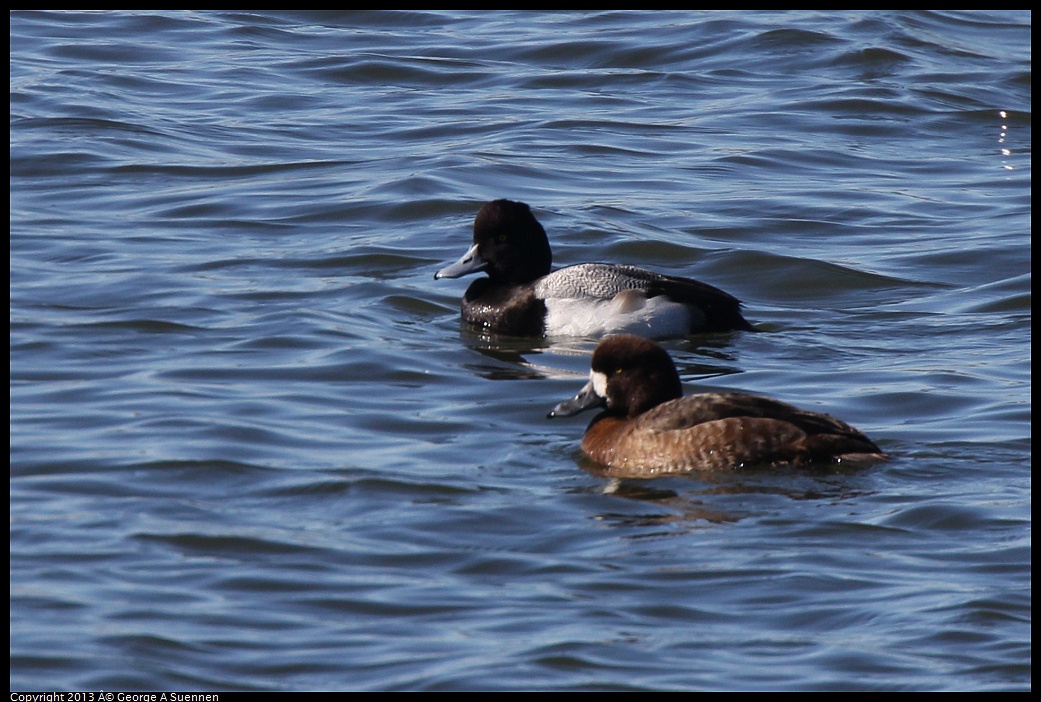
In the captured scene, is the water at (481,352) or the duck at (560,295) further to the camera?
the duck at (560,295)

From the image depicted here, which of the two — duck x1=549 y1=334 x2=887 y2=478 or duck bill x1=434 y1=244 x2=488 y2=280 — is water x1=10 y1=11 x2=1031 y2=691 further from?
duck bill x1=434 y1=244 x2=488 y2=280

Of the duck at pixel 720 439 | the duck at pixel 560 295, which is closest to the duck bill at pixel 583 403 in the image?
the duck at pixel 720 439

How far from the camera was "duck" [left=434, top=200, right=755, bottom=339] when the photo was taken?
10.9 m

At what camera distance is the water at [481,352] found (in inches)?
240

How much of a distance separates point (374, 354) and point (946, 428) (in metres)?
3.15

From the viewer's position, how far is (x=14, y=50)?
61.2 ft

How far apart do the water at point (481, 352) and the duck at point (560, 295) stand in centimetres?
19

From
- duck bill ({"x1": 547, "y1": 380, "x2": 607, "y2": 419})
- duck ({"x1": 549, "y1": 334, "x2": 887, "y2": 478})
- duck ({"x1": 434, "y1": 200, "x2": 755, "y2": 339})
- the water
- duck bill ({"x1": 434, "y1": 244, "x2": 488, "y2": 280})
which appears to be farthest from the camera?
duck bill ({"x1": 434, "y1": 244, "x2": 488, "y2": 280})

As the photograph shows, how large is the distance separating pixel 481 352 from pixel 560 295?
0.73 meters

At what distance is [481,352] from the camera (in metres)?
10.6

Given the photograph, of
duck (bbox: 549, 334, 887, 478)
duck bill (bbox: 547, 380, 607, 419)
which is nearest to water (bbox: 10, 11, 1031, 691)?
duck (bbox: 549, 334, 887, 478)

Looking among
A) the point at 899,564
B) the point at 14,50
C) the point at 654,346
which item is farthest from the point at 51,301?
the point at 14,50

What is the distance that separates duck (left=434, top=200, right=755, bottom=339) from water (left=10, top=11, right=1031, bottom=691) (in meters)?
0.19

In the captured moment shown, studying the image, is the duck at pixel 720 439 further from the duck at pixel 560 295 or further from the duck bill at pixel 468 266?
the duck bill at pixel 468 266
